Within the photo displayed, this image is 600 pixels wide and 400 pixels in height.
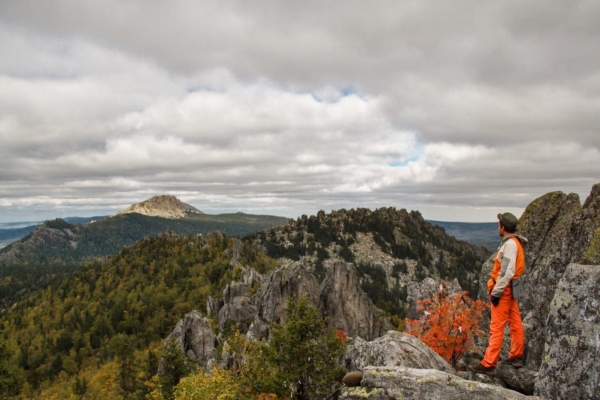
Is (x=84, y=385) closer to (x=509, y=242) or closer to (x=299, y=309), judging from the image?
(x=299, y=309)

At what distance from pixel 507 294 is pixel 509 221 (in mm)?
2966

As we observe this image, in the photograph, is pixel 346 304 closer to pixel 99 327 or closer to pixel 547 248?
pixel 547 248

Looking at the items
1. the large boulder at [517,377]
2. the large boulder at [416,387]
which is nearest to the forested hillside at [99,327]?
the large boulder at [416,387]

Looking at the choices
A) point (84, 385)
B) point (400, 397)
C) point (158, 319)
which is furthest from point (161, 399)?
point (158, 319)

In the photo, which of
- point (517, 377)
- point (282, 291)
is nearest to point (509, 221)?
point (517, 377)

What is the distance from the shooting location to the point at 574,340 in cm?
1198

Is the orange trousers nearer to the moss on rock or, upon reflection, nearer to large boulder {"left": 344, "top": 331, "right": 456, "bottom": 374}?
the moss on rock

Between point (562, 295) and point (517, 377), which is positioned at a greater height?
point (562, 295)

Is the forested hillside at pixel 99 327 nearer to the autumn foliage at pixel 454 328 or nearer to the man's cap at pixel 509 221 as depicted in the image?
the autumn foliage at pixel 454 328

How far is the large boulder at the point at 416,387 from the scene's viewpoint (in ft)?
40.2

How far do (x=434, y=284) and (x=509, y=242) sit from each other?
71626 mm

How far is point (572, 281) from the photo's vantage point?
40.8 feet

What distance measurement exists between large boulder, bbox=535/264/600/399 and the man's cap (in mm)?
2448

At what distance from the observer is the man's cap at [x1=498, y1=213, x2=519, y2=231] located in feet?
47.8
